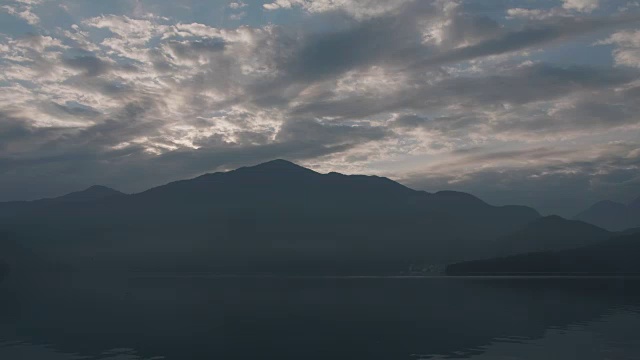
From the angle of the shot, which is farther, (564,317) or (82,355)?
(564,317)

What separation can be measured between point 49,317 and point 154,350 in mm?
49703

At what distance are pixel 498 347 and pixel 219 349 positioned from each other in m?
31.8

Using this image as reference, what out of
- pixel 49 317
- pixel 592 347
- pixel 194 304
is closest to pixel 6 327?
pixel 49 317

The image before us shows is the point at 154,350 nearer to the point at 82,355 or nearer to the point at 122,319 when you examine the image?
the point at 82,355

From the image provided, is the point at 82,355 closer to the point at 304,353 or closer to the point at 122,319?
the point at 304,353

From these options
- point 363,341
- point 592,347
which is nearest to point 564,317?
point 592,347

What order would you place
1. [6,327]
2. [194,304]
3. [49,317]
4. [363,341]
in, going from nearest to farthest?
[363,341] < [6,327] < [49,317] < [194,304]

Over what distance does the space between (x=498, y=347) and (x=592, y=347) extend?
10.1 metres

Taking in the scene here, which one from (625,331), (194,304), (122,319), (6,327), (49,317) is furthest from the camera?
(194,304)

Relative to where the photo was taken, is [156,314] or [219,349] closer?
[219,349]

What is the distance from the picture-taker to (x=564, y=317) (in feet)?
308

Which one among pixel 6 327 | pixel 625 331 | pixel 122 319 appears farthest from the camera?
pixel 122 319

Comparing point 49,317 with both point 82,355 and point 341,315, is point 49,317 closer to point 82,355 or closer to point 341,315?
point 82,355

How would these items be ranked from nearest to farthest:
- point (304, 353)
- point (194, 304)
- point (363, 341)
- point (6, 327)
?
point (304, 353), point (363, 341), point (6, 327), point (194, 304)
